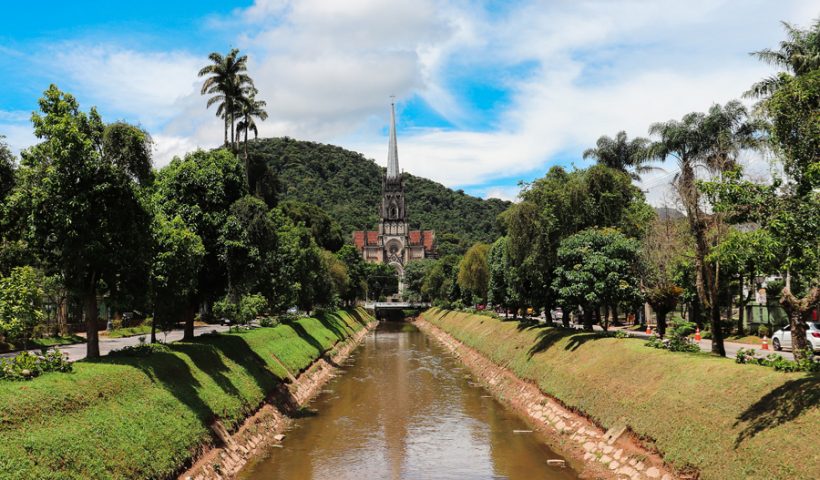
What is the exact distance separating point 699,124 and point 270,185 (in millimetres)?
55773

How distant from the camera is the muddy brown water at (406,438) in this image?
21891mm

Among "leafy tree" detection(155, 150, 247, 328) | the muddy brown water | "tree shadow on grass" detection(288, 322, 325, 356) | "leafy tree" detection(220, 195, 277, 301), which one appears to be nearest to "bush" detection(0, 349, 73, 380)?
the muddy brown water

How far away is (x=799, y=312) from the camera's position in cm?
1806

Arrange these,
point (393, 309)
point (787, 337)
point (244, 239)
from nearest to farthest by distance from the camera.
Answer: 1. point (244, 239)
2. point (787, 337)
3. point (393, 309)

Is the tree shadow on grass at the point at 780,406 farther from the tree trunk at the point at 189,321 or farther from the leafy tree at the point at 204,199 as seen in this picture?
the tree trunk at the point at 189,321

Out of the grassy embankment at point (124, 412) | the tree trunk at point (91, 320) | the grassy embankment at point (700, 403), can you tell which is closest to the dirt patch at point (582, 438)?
the grassy embankment at point (700, 403)

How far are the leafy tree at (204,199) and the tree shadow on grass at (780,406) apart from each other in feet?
77.8

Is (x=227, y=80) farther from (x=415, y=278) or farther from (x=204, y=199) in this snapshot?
(x=415, y=278)

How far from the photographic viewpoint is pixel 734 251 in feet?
50.6

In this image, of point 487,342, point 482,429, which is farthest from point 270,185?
point 482,429

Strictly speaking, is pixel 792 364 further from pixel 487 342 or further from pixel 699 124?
pixel 699 124

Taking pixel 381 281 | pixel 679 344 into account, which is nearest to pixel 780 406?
pixel 679 344

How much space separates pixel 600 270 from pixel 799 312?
47.2ft

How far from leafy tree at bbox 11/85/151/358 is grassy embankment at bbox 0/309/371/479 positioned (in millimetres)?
3518
